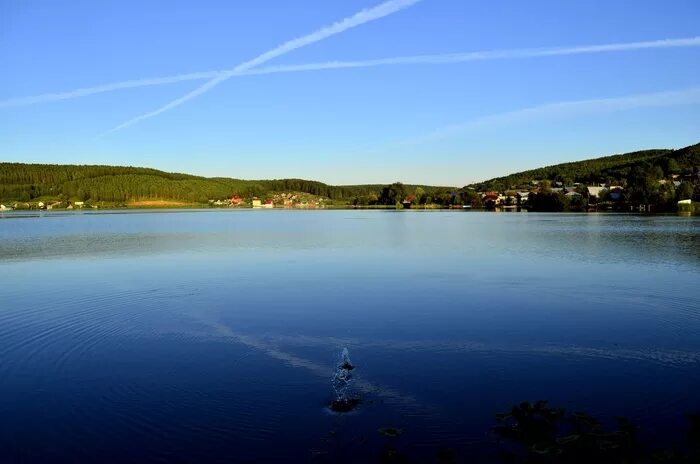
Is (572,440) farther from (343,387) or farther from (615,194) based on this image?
(615,194)

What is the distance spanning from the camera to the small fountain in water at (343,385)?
869 centimetres

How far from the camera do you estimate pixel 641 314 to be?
1530 centimetres

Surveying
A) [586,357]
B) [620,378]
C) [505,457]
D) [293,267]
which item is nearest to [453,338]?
[586,357]

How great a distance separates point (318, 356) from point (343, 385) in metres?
1.96

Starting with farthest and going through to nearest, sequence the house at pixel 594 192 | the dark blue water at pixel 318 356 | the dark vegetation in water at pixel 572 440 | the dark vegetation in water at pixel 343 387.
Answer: the house at pixel 594 192 < the dark vegetation in water at pixel 343 387 < the dark blue water at pixel 318 356 < the dark vegetation in water at pixel 572 440

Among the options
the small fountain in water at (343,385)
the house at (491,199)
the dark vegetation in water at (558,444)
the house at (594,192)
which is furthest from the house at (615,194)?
the dark vegetation in water at (558,444)

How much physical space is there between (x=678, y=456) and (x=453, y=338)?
6461mm

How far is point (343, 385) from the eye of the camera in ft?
31.7

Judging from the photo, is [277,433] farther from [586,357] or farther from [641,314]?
[641,314]

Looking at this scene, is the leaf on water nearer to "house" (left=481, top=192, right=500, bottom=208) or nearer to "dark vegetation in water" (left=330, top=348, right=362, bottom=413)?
"dark vegetation in water" (left=330, top=348, right=362, bottom=413)

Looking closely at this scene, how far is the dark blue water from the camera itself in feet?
25.7

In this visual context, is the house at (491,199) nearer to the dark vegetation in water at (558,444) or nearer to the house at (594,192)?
the house at (594,192)

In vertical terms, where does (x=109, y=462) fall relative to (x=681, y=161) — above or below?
below

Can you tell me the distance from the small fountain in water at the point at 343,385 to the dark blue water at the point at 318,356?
0.21 m
